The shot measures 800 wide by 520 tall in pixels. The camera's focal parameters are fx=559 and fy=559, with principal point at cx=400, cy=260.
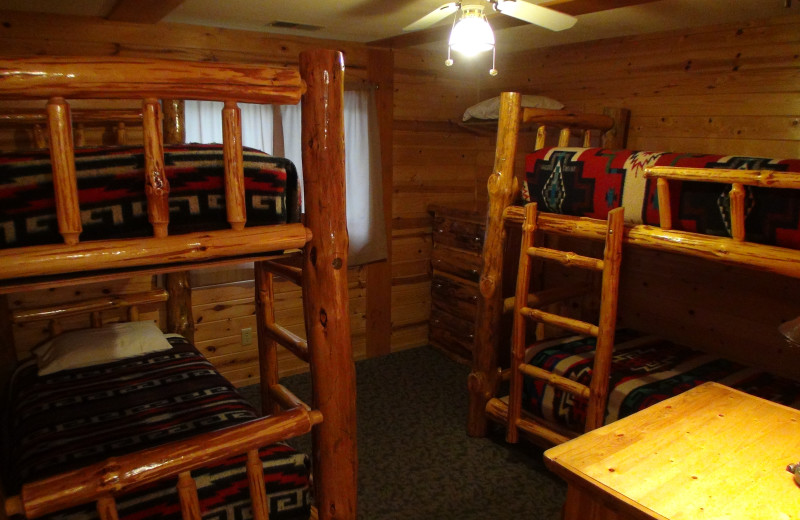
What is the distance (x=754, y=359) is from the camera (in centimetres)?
287

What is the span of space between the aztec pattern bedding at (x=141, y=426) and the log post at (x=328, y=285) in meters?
0.14

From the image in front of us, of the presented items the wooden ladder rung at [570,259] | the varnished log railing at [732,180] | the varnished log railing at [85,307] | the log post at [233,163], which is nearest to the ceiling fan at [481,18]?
the varnished log railing at [732,180]

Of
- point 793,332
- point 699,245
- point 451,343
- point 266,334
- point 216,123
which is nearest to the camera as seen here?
point 793,332

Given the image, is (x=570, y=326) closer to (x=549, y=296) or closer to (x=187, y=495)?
(x=549, y=296)

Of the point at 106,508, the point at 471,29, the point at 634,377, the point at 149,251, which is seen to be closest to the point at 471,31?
the point at 471,29

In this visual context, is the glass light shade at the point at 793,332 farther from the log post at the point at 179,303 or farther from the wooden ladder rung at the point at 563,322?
the log post at the point at 179,303

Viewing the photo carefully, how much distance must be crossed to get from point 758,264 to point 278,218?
1558 mm

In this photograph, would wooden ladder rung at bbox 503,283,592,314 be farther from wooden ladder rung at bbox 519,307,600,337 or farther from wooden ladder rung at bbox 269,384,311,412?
wooden ladder rung at bbox 269,384,311,412

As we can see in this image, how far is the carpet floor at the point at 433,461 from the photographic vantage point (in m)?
2.53

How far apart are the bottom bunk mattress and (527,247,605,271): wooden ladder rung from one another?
19.9 inches

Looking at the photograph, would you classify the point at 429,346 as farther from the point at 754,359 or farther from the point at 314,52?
the point at 314,52

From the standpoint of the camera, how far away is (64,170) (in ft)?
3.67

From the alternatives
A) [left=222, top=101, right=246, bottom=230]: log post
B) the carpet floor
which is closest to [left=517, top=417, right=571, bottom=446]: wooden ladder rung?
the carpet floor

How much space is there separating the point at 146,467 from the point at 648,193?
199 cm
